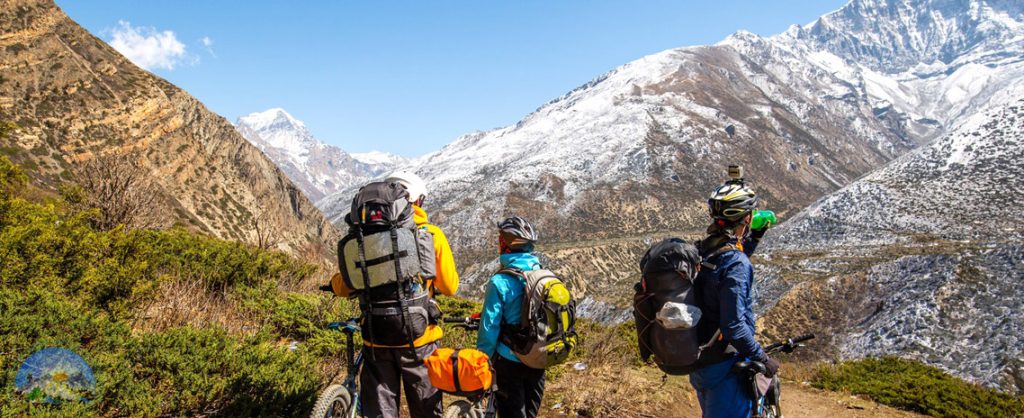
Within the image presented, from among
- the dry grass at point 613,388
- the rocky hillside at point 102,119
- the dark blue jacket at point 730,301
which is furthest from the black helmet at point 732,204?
the rocky hillside at point 102,119

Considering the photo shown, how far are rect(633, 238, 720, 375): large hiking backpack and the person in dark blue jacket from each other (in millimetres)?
95

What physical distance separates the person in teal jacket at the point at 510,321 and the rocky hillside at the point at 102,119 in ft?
138

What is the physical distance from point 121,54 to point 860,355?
74.4 meters

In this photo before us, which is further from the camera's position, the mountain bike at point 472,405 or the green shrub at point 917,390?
the green shrub at point 917,390

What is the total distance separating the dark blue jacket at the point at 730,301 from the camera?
3.64m

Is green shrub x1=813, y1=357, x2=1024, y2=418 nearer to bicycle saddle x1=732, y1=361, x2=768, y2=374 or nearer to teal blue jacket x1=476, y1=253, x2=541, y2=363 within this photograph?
bicycle saddle x1=732, y1=361, x2=768, y2=374

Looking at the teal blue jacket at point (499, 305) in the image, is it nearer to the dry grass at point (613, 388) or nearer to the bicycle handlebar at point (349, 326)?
the bicycle handlebar at point (349, 326)

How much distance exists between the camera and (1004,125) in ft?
121

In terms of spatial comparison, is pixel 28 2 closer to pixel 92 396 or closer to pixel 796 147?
pixel 92 396

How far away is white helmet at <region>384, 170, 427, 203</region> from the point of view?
4.47 m

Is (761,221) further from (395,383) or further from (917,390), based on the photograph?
(917,390)

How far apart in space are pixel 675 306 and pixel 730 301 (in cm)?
37

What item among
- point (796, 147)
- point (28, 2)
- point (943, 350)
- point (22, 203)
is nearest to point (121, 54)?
point (28, 2)

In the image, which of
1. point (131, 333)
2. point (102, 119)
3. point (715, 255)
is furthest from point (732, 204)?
point (102, 119)
